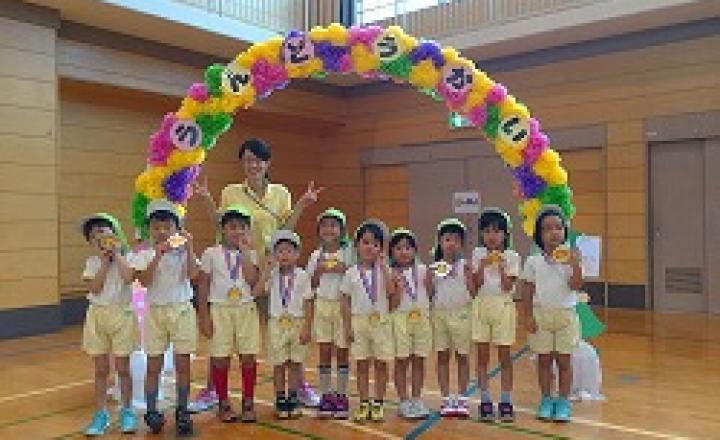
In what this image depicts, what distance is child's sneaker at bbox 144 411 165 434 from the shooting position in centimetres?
422

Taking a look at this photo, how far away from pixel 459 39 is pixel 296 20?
9.41 ft

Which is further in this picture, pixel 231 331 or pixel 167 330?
pixel 231 331

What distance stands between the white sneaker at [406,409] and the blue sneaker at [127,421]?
1.82m

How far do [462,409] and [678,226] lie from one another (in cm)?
636

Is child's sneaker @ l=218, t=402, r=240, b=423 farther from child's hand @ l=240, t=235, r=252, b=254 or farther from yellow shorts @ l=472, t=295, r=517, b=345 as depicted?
yellow shorts @ l=472, t=295, r=517, b=345

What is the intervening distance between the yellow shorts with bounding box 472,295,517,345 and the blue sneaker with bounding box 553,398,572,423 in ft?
1.82

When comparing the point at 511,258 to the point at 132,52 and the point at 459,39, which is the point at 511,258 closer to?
the point at 459,39

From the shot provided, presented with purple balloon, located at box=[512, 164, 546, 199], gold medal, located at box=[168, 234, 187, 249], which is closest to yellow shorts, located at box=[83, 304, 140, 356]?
gold medal, located at box=[168, 234, 187, 249]

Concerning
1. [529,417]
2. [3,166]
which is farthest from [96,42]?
[529,417]

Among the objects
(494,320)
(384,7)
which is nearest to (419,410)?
(494,320)

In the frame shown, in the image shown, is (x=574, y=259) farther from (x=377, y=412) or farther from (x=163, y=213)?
(x=163, y=213)

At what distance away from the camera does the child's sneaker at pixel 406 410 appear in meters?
4.45

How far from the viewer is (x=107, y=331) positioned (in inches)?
169

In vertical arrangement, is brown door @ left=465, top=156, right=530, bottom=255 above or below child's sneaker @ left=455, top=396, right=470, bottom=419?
above
